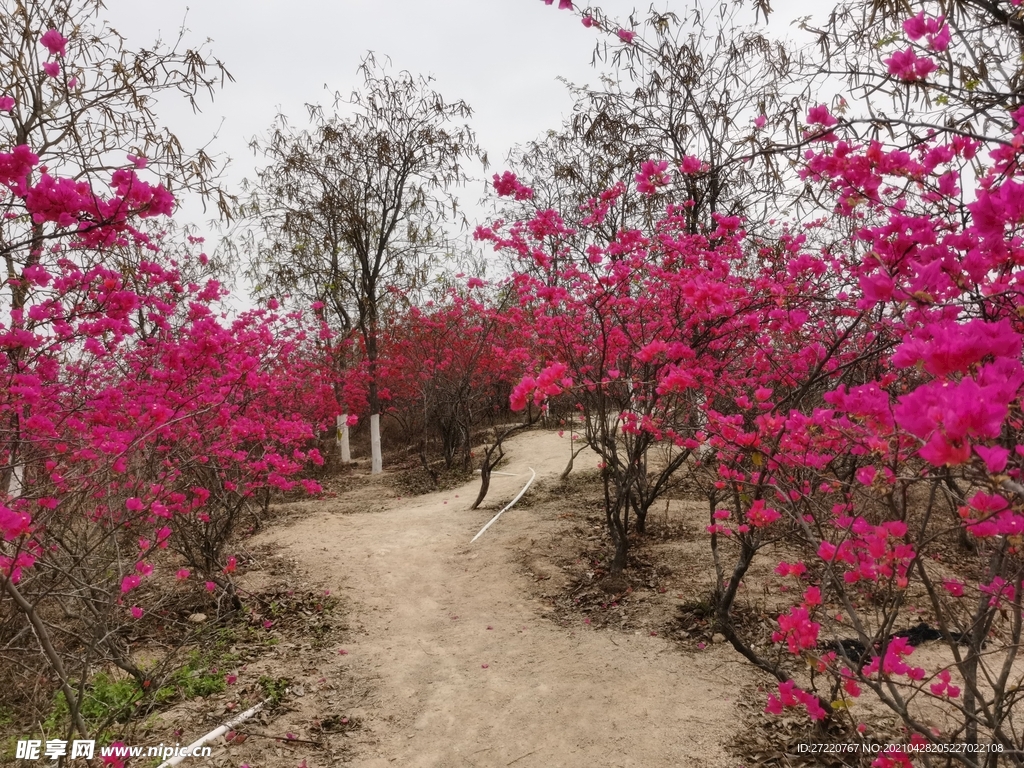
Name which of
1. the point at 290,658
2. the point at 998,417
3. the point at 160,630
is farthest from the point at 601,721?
the point at 160,630

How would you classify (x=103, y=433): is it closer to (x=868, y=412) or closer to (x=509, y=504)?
(x=868, y=412)

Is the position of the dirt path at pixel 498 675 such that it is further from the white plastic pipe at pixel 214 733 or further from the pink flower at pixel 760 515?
the pink flower at pixel 760 515

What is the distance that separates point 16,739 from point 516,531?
4876 millimetres

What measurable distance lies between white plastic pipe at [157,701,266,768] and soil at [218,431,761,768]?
0.13 m

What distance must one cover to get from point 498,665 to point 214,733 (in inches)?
72.9

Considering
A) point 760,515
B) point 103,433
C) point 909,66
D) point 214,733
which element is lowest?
point 214,733

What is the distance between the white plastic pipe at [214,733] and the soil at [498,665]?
0.13m

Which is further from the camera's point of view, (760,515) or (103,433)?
(103,433)

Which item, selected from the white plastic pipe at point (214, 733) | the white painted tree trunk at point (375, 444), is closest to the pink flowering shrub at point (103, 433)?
the white plastic pipe at point (214, 733)

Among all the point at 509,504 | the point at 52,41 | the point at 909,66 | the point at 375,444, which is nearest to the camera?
the point at 909,66

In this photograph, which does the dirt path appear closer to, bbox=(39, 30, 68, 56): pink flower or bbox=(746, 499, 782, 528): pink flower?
bbox=(746, 499, 782, 528): pink flower

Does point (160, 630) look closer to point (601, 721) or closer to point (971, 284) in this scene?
point (601, 721)

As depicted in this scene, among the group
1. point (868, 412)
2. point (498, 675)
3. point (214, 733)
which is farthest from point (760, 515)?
point (214, 733)

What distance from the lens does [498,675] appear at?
13.0ft
